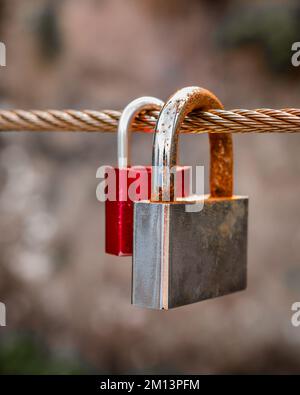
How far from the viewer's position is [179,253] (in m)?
0.49

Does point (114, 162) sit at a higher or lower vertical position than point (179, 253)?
higher

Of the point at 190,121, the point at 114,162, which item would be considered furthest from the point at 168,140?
the point at 114,162

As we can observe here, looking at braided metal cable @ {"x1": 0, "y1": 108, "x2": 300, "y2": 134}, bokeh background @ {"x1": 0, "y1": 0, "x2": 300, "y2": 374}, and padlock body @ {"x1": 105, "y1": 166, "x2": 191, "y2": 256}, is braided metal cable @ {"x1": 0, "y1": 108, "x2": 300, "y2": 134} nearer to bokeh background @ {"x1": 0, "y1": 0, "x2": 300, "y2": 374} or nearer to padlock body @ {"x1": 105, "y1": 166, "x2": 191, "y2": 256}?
padlock body @ {"x1": 105, "y1": 166, "x2": 191, "y2": 256}

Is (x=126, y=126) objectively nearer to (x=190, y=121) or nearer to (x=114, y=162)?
(x=190, y=121)

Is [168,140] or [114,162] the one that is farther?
[114,162]

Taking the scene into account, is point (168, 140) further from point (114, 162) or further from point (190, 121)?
point (114, 162)

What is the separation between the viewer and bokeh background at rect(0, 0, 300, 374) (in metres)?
2.62

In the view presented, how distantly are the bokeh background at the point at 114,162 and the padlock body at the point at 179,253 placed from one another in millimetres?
2114

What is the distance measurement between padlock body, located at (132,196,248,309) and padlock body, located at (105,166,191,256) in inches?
1.5

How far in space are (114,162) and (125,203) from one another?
7.34 ft

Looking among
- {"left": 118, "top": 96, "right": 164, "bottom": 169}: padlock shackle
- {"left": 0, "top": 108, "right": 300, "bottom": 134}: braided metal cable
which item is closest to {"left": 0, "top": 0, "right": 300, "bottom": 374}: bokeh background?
{"left": 0, "top": 108, "right": 300, "bottom": 134}: braided metal cable

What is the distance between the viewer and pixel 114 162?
276 cm

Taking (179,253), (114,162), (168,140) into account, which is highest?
(114,162)

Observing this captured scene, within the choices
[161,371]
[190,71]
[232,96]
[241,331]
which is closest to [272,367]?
[241,331]
